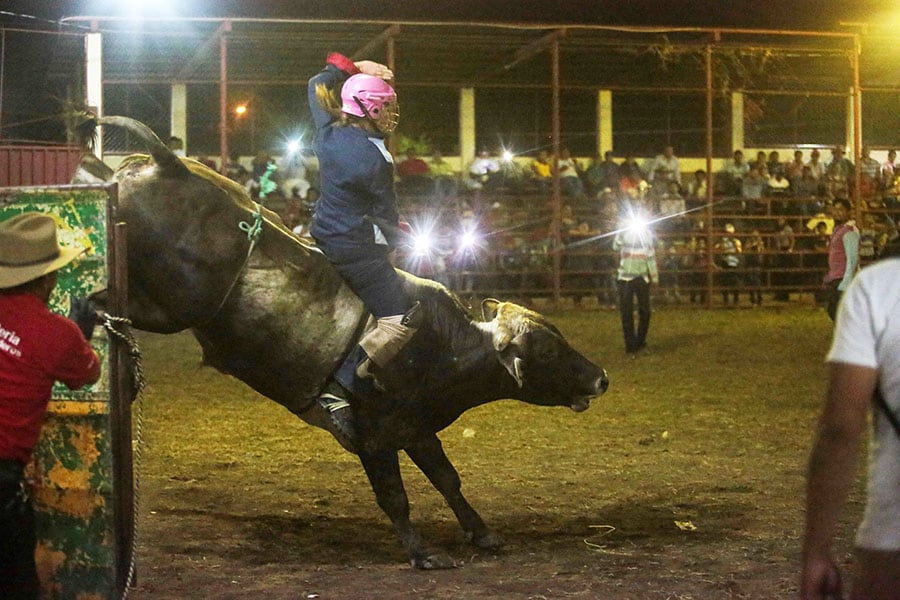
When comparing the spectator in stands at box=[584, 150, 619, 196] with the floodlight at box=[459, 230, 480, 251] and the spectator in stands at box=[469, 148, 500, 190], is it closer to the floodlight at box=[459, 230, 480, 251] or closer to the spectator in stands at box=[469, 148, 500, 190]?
the spectator in stands at box=[469, 148, 500, 190]

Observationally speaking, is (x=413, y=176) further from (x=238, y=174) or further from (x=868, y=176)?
(x=868, y=176)

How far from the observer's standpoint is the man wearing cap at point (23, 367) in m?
3.65

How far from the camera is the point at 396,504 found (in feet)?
19.0

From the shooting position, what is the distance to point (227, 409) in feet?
34.2

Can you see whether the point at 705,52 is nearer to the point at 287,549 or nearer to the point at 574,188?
the point at 574,188

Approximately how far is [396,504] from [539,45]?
1552 cm

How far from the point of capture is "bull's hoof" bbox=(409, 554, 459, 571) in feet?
18.6

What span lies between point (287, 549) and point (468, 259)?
13943 millimetres

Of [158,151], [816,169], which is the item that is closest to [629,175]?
[816,169]

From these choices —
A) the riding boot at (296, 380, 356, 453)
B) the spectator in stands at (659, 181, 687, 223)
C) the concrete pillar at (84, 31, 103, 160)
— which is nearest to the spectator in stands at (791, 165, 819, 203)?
the spectator in stands at (659, 181, 687, 223)

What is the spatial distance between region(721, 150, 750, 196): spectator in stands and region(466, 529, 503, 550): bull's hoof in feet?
55.1

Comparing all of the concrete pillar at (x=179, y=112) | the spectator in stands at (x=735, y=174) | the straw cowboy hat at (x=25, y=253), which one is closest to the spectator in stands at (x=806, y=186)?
the spectator in stands at (x=735, y=174)

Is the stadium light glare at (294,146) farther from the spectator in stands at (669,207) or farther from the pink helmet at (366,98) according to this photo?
the pink helmet at (366,98)

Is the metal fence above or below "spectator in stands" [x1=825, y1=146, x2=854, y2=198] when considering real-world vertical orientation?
below
